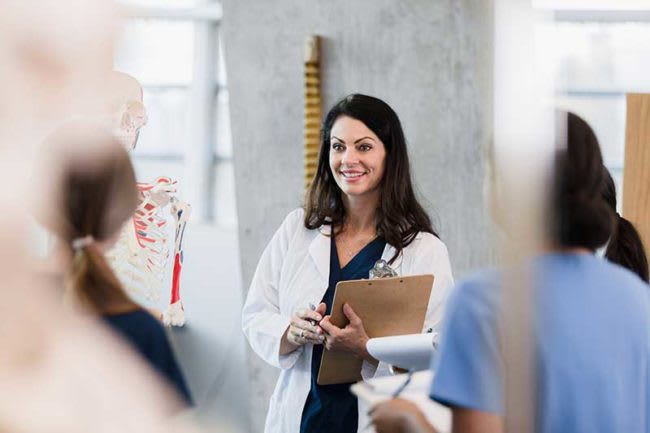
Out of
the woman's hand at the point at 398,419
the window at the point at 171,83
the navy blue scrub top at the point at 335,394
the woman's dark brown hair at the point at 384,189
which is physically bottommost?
the navy blue scrub top at the point at 335,394

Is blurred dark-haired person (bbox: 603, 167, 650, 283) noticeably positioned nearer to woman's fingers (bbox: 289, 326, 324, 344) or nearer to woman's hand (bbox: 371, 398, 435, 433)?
woman's fingers (bbox: 289, 326, 324, 344)

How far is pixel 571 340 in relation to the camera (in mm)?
1427

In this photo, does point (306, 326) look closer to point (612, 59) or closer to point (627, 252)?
point (627, 252)

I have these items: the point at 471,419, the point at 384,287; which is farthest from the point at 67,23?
the point at 384,287

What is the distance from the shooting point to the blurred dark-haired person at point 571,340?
138 centimetres

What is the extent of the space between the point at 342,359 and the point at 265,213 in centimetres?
215

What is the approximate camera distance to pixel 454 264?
4.25 metres

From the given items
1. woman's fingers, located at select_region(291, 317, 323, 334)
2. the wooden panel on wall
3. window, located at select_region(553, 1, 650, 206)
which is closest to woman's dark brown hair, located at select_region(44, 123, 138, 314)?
woman's fingers, located at select_region(291, 317, 323, 334)

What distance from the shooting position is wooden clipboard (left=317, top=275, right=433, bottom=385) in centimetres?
246

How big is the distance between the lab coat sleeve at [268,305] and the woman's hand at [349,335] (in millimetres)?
197

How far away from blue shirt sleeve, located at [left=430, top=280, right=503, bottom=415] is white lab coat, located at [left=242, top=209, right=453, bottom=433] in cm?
119

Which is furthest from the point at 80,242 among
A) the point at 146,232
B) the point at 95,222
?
the point at 146,232

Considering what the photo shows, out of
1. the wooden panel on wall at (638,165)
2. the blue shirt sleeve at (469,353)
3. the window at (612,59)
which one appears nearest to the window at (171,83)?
the blue shirt sleeve at (469,353)

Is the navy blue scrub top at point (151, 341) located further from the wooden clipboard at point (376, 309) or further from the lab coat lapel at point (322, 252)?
the lab coat lapel at point (322, 252)
